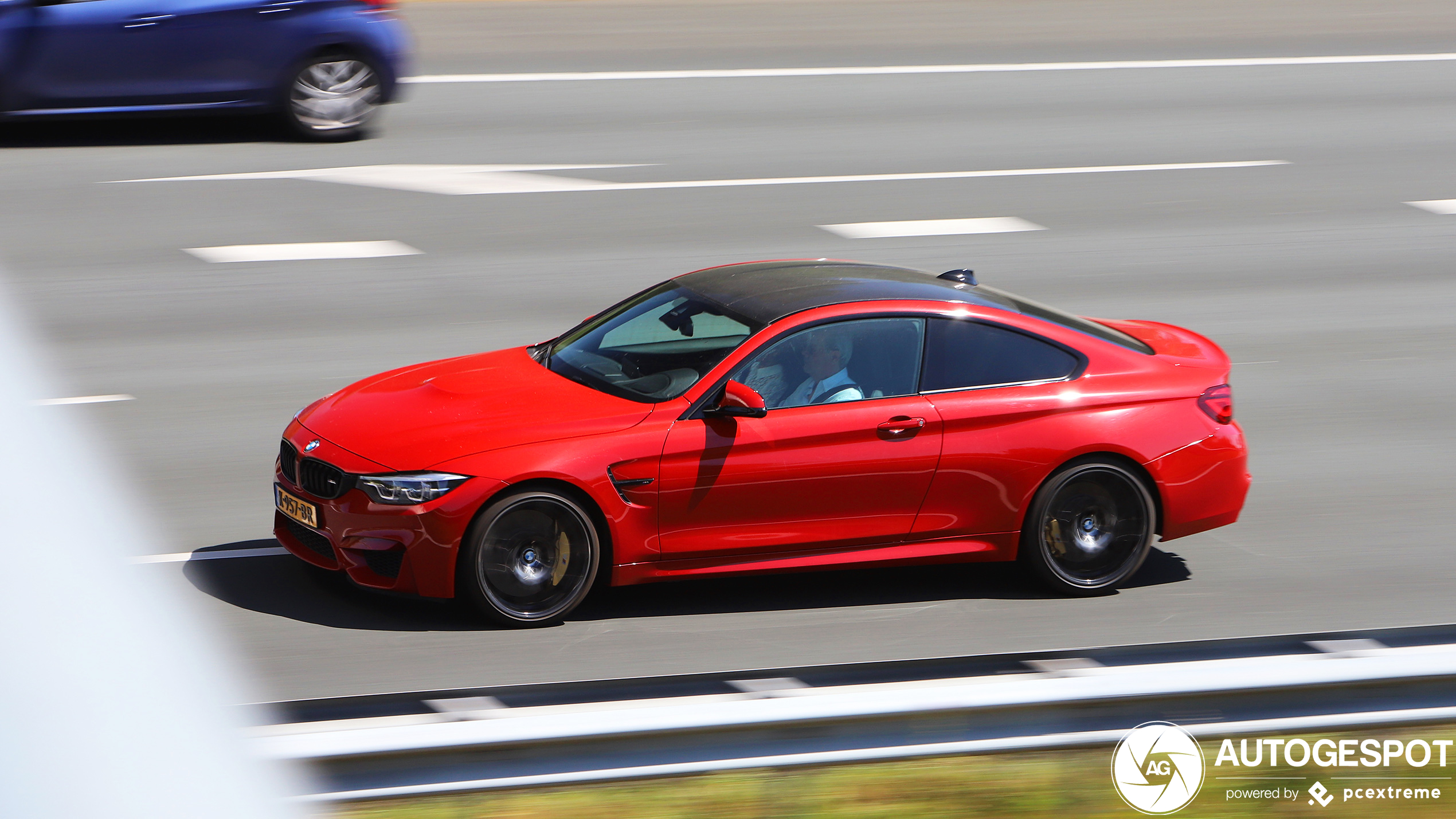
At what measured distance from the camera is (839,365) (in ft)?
21.9

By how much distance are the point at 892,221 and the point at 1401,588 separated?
6.61 m

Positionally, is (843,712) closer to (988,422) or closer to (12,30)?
(988,422)

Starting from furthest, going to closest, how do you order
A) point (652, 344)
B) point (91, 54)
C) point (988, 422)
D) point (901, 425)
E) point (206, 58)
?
point (206, 58), point (91, 54), point (652, 344), point (988, 422), point (901, 425)

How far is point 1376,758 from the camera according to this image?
448cm

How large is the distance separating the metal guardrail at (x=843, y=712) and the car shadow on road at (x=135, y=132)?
35.2ft

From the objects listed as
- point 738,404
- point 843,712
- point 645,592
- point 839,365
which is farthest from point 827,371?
point 843,712

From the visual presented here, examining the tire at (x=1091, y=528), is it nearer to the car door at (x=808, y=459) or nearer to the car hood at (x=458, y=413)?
the car door at (x=808, y=459)

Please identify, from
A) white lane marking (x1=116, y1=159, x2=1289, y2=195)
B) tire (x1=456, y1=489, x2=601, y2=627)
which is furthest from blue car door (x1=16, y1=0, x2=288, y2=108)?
tire (x1=456, y1=489, x2=601, y2=627)

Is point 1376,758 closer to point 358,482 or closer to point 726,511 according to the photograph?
point 726,511

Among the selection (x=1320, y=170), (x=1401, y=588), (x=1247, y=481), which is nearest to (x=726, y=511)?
(x=1247, y=481)

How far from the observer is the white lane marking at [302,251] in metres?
11.3

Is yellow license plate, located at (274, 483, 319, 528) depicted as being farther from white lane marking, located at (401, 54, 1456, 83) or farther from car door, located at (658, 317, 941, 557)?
white lane marking, located at (401, 54, 1456, 83)

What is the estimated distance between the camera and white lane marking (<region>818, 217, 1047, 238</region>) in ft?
41.2

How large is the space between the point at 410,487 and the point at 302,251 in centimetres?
580
